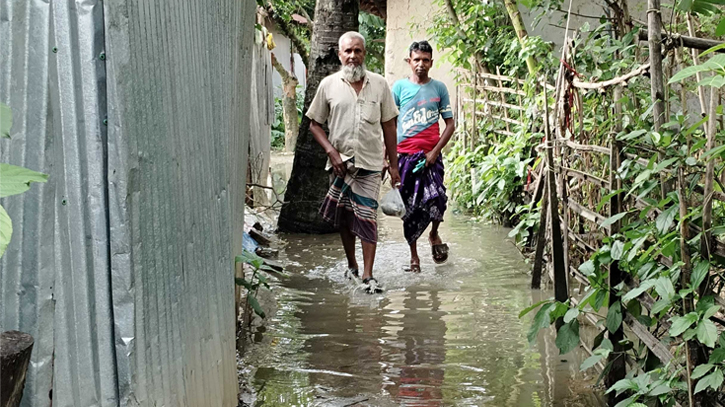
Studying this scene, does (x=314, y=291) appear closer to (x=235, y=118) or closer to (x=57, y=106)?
(x=235, y=118)

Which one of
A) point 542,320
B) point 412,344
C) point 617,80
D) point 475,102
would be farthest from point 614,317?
point 475,102

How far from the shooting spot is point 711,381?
110 inches

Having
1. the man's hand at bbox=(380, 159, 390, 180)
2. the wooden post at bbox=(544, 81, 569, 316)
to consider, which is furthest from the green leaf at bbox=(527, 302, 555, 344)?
the man's hand at bbox=(380, 159, 390, 180)

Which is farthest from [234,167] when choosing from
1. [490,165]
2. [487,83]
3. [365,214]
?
[487,83]

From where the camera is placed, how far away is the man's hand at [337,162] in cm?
644

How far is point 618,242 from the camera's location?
355 cm

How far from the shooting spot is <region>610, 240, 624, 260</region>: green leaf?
3.49m

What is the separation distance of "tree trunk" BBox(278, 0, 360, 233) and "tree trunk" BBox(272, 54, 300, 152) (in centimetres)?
1037

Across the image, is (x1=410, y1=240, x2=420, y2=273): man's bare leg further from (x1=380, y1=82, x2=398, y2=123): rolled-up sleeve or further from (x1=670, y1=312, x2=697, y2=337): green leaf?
(x1=670, y1=312, x2=697, y2=337): green leaf

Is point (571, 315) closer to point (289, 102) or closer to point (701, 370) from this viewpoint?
point (701, 370)

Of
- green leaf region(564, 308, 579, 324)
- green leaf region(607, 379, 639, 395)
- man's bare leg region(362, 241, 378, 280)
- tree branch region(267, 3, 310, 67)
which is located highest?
tree branch region(267, 3, 310, 67)

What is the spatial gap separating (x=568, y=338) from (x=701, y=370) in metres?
0.87

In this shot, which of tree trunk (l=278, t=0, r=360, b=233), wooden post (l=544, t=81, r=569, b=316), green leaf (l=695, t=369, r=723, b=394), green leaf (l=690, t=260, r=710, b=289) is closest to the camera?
green leaf (l=695, t=369, r=723, b=394)

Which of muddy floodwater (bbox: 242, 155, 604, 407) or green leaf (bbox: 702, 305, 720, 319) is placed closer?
green leaf (bbox: 702, 305, 720, 319)
